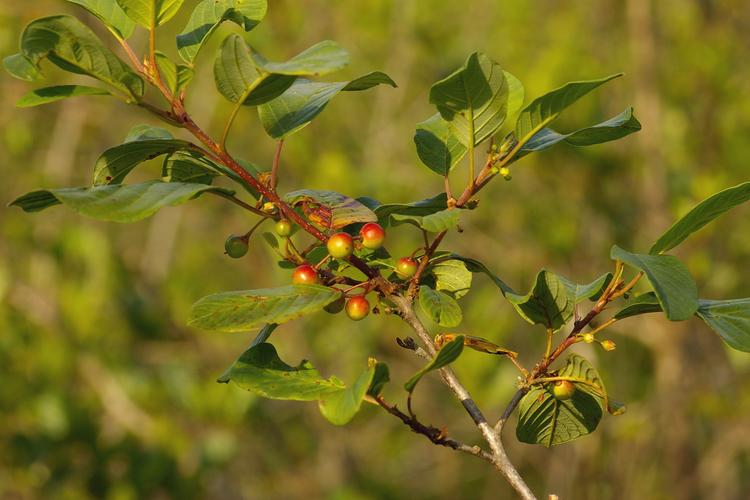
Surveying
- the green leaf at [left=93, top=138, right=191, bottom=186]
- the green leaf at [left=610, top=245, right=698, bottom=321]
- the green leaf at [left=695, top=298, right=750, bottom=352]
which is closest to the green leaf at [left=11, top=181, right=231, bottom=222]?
the green leaf at [left=93, top=138, right=191, bottom=186]

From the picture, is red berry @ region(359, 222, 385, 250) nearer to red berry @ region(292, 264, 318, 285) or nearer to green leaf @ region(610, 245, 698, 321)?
red berry @ region(292, 264, 318, 285)

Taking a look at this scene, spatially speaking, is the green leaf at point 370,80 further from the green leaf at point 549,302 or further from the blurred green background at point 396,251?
the blurred green background at point 396,251

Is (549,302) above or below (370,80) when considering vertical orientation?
below

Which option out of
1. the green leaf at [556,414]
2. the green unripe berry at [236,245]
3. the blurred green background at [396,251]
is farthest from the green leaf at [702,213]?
the blurred green background at [396,251]

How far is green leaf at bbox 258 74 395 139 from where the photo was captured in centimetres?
111

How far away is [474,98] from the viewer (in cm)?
104

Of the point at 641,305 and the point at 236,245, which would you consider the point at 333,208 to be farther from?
the point at 641,305

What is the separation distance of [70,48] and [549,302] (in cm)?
62

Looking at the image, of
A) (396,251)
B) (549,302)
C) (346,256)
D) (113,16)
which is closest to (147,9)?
(113,16)

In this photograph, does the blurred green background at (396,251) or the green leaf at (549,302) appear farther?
the blurred green background at (396,251)

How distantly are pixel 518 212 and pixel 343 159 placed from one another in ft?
3.67

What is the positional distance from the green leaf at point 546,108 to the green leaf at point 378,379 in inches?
12.8

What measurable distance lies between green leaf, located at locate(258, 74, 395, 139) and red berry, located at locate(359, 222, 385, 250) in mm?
156

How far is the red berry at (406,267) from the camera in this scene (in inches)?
43.4
